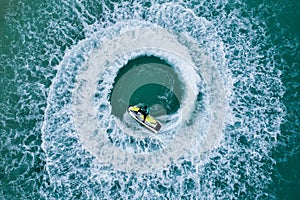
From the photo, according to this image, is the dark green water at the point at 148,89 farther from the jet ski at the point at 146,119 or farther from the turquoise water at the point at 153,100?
the jet ski at the point at 146,119

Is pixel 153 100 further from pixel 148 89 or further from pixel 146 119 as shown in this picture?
pixel 146 119

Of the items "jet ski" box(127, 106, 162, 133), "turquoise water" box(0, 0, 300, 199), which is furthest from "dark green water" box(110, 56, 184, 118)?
"jet ski" box(127, 106, 162, 133)

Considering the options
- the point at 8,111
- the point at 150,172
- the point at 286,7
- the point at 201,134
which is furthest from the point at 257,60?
the point at 8,111

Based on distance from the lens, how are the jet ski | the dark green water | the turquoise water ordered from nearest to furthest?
the turquoise water, the jet ski, the dark green water

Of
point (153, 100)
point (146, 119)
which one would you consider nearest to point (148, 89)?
point (153, 100)

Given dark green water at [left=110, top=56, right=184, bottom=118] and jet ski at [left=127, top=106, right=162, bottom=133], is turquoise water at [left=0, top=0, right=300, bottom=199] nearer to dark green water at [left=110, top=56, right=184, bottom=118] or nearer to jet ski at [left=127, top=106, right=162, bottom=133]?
dark green water at [left=110, top=56, right=184, bottom=118]

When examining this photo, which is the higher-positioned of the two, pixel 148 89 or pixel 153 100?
pixel 148 89
